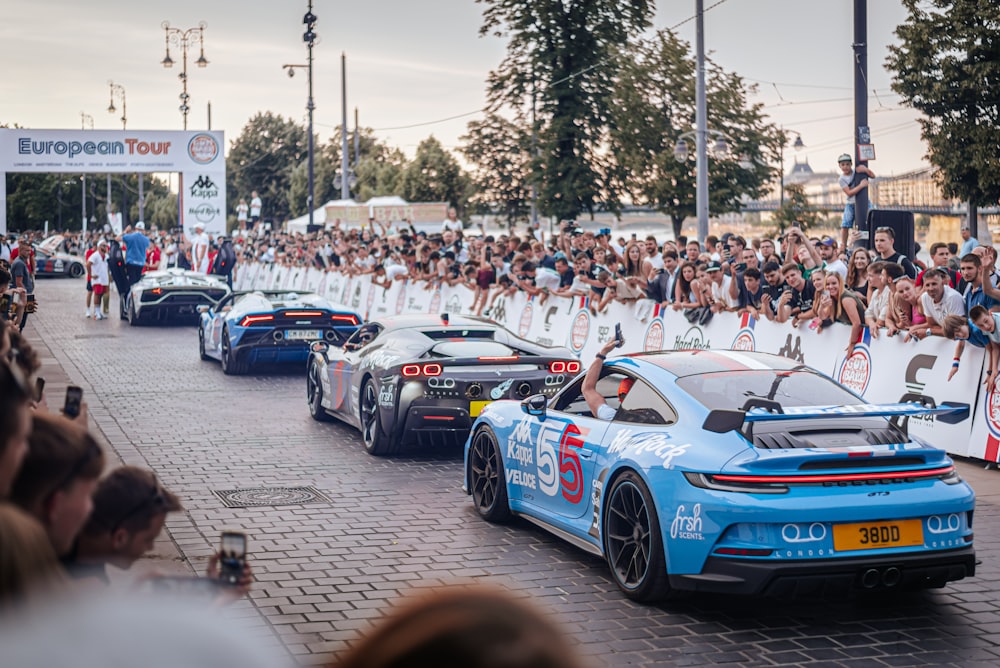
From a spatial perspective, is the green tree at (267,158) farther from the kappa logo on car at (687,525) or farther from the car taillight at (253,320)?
the kappa logo on car at (687,525)

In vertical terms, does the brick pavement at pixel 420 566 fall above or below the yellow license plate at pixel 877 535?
below

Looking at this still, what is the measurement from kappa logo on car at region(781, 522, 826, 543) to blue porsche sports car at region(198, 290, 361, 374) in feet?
41.4

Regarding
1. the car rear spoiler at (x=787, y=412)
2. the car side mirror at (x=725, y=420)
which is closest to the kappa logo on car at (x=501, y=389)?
the car rear spoiler at (x=787, y=412)

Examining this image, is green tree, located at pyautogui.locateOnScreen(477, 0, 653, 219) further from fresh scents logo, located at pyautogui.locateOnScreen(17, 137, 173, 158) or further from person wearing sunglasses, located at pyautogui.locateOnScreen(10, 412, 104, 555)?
person wearing sunglasses, located at pyautogui.locateOnScreen(10, 412, 104, 555)

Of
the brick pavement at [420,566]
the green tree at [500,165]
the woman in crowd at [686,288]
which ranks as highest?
the green tree at [500,165]

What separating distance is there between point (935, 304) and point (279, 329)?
9.75m

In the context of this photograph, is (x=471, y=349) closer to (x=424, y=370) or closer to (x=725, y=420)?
(x=424, y=370)

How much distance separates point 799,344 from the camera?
553 inches

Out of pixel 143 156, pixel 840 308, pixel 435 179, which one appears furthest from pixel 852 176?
pixel 435 179

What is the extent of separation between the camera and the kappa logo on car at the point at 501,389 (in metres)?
11.6

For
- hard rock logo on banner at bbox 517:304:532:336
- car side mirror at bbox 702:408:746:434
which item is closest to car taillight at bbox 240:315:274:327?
hard rock logo on banner at bbox 517:304:532:336

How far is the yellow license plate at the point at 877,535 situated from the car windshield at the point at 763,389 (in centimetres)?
100

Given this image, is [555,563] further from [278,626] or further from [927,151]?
[927,151]

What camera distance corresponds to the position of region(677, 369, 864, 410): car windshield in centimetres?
739
